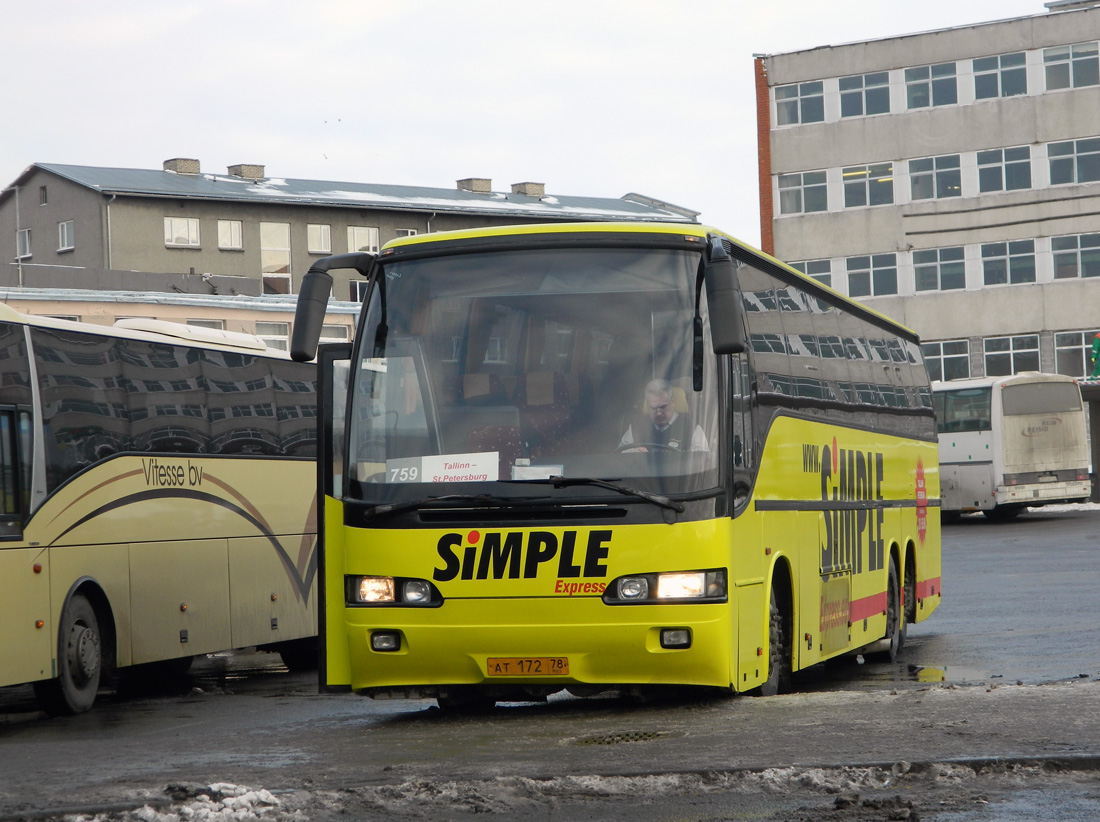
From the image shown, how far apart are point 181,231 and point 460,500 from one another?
62.3m

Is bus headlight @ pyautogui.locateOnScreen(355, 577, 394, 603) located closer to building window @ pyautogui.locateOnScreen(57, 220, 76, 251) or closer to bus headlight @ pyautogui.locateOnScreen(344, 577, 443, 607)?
bus headlight @ pyautogui.locateOnScreen(344, 577, 443, 607)

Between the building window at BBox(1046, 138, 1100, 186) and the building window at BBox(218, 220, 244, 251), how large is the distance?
3417 cm

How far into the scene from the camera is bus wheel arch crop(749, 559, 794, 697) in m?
11.3

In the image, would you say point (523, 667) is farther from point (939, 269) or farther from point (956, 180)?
point (956, 180)

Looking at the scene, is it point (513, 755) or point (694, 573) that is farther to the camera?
point (694, 573)

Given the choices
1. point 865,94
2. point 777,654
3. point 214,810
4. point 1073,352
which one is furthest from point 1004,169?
point 214,810

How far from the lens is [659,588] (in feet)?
32.4

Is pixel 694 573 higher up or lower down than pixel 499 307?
lower down

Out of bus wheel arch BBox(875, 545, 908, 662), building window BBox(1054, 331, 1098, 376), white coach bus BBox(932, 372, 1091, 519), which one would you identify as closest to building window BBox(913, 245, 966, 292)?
building window BBox(1054, 331, 1098, 376)

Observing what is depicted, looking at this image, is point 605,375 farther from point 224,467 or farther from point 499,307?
point 224,467

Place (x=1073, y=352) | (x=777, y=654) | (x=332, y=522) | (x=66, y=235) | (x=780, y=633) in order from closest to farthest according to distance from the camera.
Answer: (x=332, y=522) → (x=777, y=654) → (x=780, y=633) → (x=1073, y=352) → (x=66, y=235)

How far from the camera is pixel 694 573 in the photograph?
9875mm

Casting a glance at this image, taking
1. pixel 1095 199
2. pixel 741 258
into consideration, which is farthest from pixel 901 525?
pixel 1095 199

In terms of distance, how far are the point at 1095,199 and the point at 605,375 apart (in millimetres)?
50768
